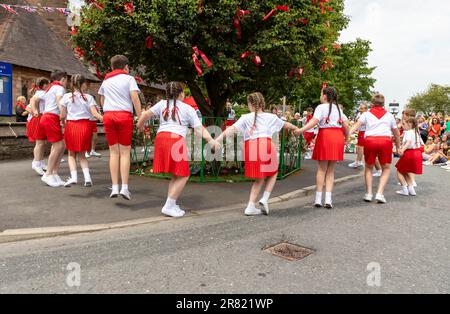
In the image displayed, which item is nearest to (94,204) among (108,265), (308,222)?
(108,265)

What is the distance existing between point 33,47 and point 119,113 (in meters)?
21.4

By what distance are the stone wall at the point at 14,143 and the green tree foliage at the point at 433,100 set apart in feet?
283

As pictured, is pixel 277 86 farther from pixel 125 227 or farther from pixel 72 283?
pixel 72 283

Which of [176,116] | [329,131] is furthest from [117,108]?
[329,131]

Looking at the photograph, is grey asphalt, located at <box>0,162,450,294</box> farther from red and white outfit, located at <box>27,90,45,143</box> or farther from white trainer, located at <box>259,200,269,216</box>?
red and white outfit, located at <box>27,90,45,143</box>

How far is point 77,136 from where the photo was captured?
600cm

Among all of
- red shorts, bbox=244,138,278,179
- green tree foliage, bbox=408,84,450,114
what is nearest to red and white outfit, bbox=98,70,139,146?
red shorts, bbox=244,138,278,179

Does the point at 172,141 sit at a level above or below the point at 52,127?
below

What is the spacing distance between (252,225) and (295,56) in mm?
3790

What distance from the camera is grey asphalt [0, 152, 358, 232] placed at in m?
4.71

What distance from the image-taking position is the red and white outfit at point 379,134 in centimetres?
614

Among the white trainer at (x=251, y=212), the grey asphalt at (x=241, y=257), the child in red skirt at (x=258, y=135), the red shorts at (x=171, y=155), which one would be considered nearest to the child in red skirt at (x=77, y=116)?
the red shorts at (x=171, y=155)

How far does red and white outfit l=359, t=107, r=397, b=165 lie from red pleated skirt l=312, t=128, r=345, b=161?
83 centimetres

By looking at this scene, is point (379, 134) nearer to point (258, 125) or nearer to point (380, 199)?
point (380, 199)
